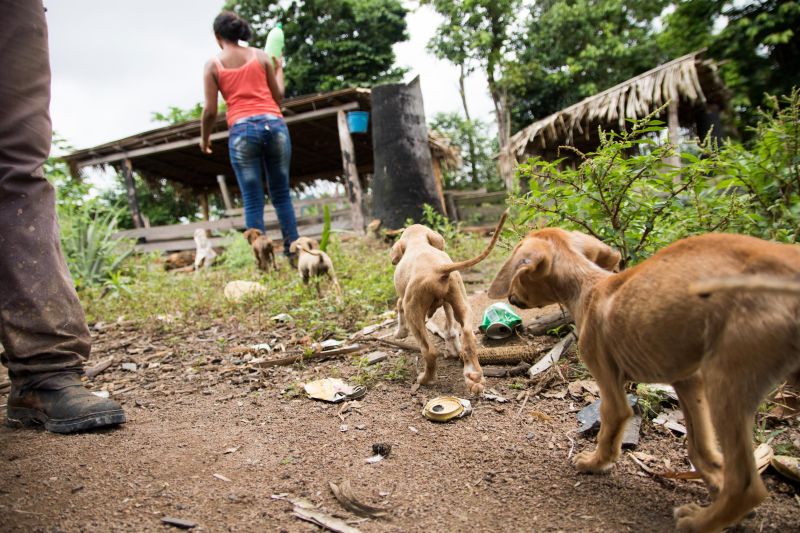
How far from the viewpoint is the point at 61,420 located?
2.37 m

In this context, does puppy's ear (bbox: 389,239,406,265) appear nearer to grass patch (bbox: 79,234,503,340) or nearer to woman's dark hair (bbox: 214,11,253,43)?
grass patch (bbox: 79,234,503,340)

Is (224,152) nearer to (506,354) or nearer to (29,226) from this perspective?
(29,226)

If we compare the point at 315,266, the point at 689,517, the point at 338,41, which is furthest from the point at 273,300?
the point at 338,41

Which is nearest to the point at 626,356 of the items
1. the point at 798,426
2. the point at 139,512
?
the point at 798,426

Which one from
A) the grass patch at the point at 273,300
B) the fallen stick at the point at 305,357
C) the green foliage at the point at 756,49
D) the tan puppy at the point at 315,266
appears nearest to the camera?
the fallen stick at the point at 305,357

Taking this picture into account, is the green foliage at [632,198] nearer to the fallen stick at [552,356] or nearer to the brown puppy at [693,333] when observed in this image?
the fallen stick at [552,356]

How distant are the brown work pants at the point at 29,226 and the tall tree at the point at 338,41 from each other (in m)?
22.1

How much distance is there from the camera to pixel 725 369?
4.53ft

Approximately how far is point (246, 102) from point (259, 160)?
2.36ft

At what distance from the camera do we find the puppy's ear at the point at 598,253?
2182 millimetres

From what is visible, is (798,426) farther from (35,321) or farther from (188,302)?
Answer: (188,302)

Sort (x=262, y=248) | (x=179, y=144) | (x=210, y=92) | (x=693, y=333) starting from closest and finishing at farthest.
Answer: (x=693, y=333)
(x=210, y=92)
(x=262, y=248)
(x=179, y=144)

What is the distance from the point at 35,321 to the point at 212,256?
8991 mm

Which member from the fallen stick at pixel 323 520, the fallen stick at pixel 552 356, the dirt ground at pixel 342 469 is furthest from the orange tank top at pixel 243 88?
the fallen stick at pixel 323 520
